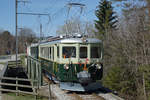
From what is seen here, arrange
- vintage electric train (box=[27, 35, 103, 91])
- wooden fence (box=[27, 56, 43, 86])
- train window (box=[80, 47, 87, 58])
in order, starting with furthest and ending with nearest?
1. wooden fence (box=[27, 56, 43, 86])
2. train window (box=[80, 47, 87, 58])
3. vintage electric train (box=[27, 35, 103, 91])

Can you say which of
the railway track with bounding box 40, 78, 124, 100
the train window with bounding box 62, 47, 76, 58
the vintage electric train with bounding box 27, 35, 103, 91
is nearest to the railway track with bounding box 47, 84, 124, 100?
the railway track with bounding box 40, 78, 124, 100

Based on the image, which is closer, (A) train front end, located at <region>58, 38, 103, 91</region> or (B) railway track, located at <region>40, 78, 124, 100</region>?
(B) railway track, located at <region>40, 78, 124, 100</region>

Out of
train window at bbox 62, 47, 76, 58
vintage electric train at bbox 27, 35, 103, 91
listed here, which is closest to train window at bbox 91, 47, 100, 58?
vintage electric train at bbox 27, 35, 103, 91

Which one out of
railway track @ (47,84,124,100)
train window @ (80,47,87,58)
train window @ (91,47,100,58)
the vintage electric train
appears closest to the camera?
railway track @ (47,84,124,100)

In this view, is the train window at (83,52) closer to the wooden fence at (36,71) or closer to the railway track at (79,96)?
the railway track at (79,96)

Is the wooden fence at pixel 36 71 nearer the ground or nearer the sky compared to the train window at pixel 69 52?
nearer the ground

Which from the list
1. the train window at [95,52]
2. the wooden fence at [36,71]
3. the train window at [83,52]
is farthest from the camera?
the wooden fence at [36,71]

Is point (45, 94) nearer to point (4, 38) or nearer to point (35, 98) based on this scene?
point (35, 98)

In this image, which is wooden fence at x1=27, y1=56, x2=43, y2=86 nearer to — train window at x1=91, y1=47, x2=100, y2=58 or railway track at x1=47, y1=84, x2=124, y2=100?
railway track at x1=47, y1=84, x2=124, y2=100

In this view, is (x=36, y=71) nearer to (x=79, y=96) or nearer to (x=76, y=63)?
(x=76, y=63)

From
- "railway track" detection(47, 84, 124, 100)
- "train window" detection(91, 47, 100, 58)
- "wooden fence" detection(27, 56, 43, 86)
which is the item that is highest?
"train window" detection(91, 47, 100, 58)

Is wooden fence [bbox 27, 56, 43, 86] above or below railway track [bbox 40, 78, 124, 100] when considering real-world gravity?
above

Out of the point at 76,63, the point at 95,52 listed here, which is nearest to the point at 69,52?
the point at 76,63

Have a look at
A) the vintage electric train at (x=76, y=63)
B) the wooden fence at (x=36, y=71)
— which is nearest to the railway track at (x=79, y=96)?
the vintage electric train at (x=76, y=63)
